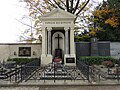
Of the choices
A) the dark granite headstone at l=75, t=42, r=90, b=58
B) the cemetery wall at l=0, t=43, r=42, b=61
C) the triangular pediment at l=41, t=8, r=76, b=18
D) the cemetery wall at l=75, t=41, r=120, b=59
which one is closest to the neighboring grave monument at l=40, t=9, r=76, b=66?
the triangular pediment at l=41, t=8, r=76, b=18

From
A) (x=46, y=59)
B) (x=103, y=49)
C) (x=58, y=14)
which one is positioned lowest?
(x=46, y=59)

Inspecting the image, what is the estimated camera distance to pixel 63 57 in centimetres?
1905

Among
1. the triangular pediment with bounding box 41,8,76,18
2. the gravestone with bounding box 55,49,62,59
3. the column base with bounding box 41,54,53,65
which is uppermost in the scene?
the triangular pediment with bounding box 41,8,76,18

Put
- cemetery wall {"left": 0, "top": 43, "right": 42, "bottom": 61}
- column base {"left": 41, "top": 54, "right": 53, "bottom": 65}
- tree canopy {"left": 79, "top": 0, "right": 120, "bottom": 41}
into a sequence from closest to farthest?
column base {"left": 41, "top": 54, "right": 53, "bottom": 65} < cemetery wall {"left": 0, "top": 43, "right": 42, "bottom": 61} < tree canopy {"left": 79, "top": 0, "right": 120, "bottom": 41}

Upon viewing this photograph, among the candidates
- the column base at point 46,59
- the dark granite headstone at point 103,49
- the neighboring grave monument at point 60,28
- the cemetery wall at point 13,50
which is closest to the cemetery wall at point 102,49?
the dark granite headstone at point 103,49

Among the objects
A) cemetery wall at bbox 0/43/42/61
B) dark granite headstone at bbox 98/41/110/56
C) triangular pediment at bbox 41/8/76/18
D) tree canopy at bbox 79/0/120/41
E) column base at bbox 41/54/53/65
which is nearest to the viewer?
column base at bbox 41/54/53/65

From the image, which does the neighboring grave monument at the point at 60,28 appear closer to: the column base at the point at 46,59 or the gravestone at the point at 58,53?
the column base at the point at 46,59

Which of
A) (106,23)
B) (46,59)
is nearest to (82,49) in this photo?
(46,59)

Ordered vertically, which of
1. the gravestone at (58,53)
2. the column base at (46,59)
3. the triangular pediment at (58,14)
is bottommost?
the column base at (46,59)

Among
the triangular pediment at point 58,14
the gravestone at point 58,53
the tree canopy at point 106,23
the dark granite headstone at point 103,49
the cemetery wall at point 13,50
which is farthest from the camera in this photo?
the tree canopy at point 106,23

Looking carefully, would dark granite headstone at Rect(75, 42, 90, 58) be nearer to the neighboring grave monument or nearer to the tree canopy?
the neighboring grave monument

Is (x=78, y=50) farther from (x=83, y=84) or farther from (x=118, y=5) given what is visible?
(x=83, y=84)

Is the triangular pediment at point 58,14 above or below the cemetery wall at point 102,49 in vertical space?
above

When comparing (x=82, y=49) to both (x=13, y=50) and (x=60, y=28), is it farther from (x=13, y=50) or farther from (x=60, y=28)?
(x=13, y=50)
